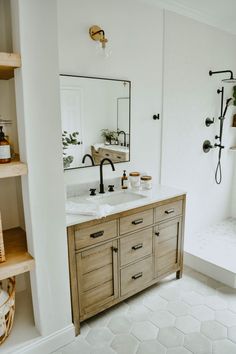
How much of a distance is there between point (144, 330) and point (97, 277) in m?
0.52

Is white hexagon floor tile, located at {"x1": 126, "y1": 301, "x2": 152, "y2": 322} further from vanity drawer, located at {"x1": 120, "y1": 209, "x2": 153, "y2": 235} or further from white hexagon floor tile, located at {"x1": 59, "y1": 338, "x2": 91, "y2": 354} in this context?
vanity drawer, located at {"x1": 120, "y1": 209, "x2": 153, "y2": 235}

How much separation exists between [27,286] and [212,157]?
2.55 metres

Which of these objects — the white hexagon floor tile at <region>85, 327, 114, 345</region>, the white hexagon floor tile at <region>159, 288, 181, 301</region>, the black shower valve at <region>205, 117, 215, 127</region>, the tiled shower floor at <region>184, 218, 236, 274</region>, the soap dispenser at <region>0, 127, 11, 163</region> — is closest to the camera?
the soap dispenser at <region>0, 127, 11, 163</region>

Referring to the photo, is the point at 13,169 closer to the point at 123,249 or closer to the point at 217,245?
the point at 123,249

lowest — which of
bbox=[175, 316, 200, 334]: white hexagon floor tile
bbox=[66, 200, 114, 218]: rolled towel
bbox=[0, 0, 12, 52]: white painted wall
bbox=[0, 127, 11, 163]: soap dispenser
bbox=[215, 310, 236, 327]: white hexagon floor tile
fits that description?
bbox=[215, 310, 236, 327]: white hexagon floor tile

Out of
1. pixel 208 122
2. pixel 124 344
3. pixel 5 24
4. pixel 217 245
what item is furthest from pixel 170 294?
pixel 5 24

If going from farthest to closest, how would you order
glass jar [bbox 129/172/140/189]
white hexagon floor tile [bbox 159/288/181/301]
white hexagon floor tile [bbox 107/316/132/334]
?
glass jar [bbox 129/172/140/189]
white hexagon floor tile [bbox 159/288/181/301]
white hexagon floor tile [bbox 107/316/132/334]

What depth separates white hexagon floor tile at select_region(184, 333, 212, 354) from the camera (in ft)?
6.11

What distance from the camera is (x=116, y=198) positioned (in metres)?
2.43

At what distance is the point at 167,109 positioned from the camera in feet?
9.32

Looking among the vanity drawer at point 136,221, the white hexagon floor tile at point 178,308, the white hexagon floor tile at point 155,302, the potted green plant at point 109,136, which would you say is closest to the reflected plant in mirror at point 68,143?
the potted green plant at point 109,136

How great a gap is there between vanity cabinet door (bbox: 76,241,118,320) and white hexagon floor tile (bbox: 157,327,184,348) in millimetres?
424

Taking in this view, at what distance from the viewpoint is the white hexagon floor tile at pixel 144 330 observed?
1.98m

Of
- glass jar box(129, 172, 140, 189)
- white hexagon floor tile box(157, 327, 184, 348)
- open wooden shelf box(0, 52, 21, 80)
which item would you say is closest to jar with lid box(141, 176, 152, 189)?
glass jar box(129, 172, 140, 189)
